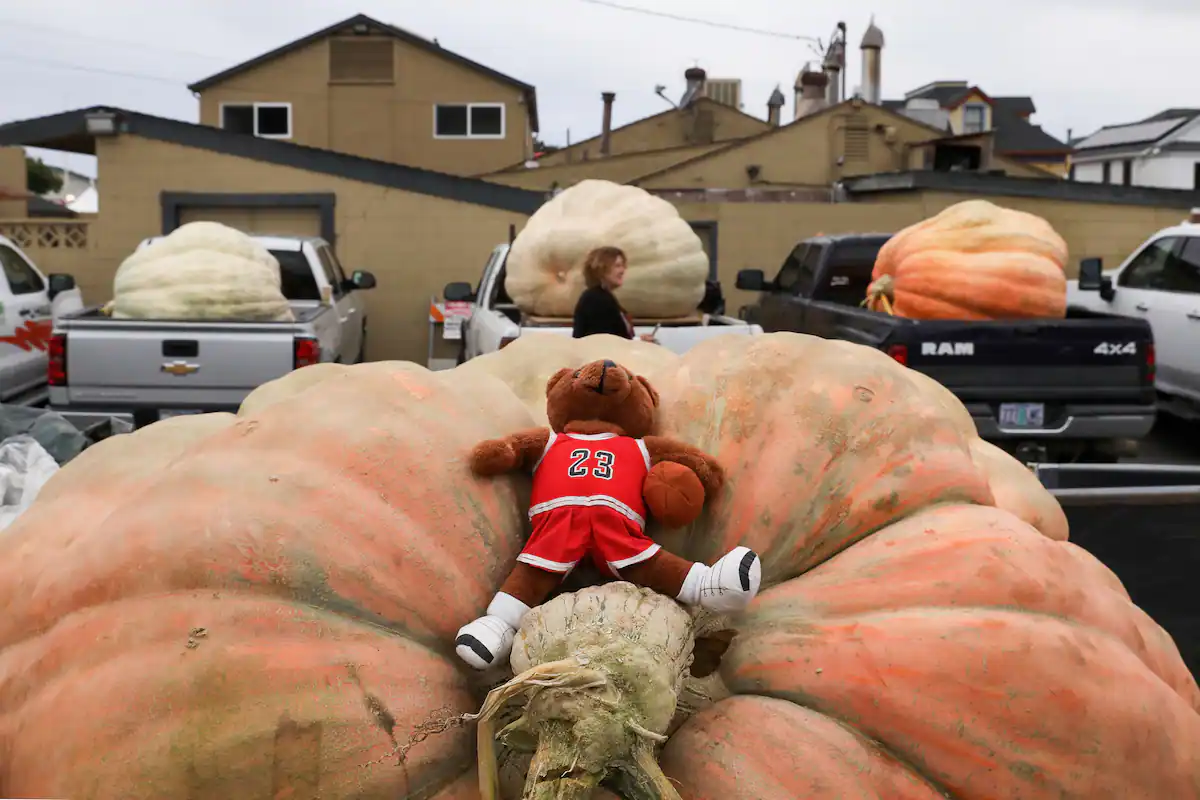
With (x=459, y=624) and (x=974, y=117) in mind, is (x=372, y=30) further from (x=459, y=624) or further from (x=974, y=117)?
(x=974, y=117)

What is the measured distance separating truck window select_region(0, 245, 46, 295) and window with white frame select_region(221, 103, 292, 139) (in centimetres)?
1656

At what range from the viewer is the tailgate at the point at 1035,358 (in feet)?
24.8

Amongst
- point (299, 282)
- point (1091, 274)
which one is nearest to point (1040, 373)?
point (1091, 274)

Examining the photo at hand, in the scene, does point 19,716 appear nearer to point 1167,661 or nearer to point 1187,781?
point 1187,781

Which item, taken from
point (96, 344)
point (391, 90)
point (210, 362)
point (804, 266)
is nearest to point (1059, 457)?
point (804, 266)

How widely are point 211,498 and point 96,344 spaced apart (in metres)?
6.77

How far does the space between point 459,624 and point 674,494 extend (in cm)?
43

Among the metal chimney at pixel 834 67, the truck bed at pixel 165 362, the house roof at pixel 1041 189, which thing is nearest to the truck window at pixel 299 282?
the truck bed at pixel 165 362

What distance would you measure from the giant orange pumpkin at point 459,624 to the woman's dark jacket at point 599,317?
4.82 metres

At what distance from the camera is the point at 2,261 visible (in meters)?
10.1

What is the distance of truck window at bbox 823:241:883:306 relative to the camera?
10930 mm

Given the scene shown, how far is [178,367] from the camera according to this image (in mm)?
7852

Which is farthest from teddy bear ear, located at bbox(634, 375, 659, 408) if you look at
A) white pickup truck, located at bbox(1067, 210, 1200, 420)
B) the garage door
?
the garage door

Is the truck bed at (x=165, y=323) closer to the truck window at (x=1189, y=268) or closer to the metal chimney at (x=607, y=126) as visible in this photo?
the truck window at (x=1189, y=268)
